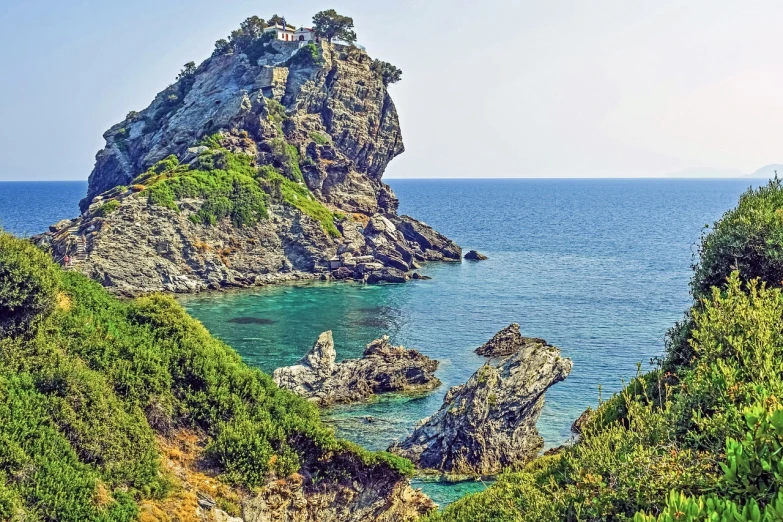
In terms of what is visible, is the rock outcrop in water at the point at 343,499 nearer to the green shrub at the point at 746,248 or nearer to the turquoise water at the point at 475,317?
the turquoise water at the point at 475,317

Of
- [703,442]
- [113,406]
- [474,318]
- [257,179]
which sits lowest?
[474,318]

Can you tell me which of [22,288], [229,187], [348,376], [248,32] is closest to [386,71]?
[248,32]

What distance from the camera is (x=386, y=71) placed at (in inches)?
4978

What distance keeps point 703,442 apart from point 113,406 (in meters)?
16.4

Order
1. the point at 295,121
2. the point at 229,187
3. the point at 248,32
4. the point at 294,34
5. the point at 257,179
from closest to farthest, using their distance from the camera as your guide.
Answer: the point at 229,187, the point at 257,179, the point at 295,121, the point at 294,34, the point at 248,32

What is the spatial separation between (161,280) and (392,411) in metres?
47.7

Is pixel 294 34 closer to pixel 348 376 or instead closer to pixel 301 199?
pixel 301 199

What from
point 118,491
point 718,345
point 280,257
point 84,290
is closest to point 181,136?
point 280,257

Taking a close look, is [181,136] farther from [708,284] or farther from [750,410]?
[750,410]

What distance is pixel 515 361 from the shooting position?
36938 millimetres

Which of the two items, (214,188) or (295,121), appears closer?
(214,188)

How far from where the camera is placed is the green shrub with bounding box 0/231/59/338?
68.1ft

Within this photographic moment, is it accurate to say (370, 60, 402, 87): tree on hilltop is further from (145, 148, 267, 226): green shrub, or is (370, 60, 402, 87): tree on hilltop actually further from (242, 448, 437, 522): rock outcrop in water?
(242, 448, 437, 522): rock outcrop in water

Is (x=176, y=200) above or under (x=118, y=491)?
above
